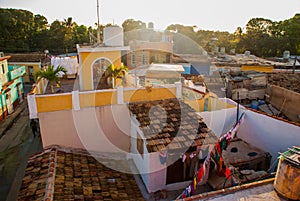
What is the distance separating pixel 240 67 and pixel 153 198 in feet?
60.1

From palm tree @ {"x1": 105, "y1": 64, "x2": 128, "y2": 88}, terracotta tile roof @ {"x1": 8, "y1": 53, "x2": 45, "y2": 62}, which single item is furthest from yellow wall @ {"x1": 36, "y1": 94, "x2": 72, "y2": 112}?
terracotta tile roof @ {"x1": 8, "y1": 53, "x2": 45, "y2": 62}

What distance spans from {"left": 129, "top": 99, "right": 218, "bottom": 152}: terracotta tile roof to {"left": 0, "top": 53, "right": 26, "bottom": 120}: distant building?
16.7 meters

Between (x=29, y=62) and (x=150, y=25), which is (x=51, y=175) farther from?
(x=150, y=25)

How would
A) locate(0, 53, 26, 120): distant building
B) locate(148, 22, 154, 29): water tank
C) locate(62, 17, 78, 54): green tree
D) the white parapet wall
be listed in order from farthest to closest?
locate(62, 17, 78, 54): green tree, locate(148, 22, 154, 29): water tank, locate(0, 53, 26, 120): distant building, the white parapet wall

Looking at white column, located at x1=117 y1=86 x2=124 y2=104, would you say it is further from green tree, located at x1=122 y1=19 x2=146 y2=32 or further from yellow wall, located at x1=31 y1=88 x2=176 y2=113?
green tree, located at x1=122 y1=19 x2=146 y2=32

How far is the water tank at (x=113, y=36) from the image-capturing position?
39.7 ft

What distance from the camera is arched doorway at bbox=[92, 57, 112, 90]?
472 inches

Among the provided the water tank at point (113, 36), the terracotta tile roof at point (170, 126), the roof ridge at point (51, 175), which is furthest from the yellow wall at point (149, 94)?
the roof ridge at point (51, 175)

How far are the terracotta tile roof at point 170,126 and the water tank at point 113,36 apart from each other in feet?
12.0

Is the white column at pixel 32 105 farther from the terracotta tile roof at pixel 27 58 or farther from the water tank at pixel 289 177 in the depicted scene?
the terracotta tile roof at pixel 27 58

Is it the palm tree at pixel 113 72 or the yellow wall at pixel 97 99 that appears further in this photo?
the palm tree at pixel 113 72

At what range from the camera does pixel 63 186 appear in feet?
22.1

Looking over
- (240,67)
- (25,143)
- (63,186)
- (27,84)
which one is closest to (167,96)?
(63,186)

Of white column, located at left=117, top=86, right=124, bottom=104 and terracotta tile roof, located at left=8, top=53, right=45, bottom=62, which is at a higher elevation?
terracotta tile roof, located at left=8, top=53, right=45, bottom=62
